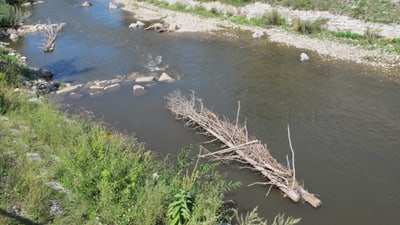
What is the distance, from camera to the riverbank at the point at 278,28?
20.2 meters

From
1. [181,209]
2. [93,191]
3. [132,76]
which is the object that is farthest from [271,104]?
[93,191]

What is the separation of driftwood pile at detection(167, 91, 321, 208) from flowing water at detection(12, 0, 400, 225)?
304 millimetres

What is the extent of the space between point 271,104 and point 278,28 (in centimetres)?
1199

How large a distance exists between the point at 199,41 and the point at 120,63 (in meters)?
5.86

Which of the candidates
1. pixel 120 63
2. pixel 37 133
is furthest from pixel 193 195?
pixel 120 63

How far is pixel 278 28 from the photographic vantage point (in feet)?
85.7

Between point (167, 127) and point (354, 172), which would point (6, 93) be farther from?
point (354, 172)

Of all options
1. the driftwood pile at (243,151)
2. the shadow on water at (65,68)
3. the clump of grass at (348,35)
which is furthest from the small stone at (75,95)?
the clump of grass at (348,35)

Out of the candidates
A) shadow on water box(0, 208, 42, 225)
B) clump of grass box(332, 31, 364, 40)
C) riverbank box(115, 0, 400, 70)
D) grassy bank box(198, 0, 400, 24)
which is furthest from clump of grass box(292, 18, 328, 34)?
shadow on water box(0, 208, 42, 225)

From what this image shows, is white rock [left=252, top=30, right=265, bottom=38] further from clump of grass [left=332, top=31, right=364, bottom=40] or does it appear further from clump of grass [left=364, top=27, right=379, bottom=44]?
clump of grass [left=364, top=27, right=379, bottom=44]

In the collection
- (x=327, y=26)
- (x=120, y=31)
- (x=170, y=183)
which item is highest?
(x=170, y=183)

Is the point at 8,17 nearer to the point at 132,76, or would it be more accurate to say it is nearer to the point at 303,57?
the point at 132,76

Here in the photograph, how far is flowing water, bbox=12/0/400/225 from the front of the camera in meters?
10.2

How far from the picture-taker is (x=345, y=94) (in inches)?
647
